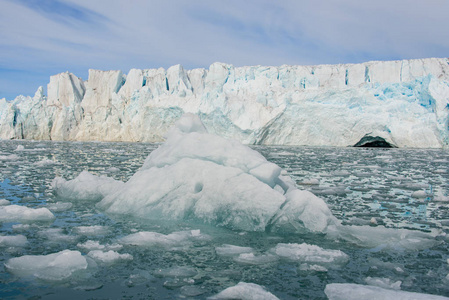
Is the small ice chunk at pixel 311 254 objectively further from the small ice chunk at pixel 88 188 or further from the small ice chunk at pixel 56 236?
the small ice chunk at pixel 88 188

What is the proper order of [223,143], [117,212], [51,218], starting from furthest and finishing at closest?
[223,143]
[117,212]
[51,218]

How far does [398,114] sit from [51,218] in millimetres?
26321

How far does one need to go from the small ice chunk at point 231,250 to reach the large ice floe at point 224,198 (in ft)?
1.13

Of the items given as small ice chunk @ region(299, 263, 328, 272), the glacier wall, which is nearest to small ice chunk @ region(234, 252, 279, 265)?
small ice chunk @ region(299, 263, 328, 272)

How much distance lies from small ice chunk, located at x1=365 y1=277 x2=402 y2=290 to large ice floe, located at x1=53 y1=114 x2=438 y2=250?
0.74m

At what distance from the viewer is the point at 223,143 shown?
5.34 m

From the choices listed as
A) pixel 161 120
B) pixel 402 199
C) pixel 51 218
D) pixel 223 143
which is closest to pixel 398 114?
pixel 161 120

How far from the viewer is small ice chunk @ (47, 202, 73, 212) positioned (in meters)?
5.18

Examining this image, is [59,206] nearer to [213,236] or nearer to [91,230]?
[91,230]

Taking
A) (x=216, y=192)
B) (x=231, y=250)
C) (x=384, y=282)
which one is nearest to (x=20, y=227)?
(x=216, y=192)

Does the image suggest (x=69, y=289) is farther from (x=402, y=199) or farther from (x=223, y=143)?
(x=402, y=199)

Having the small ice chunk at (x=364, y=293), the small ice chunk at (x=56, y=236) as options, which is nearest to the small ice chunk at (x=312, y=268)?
the small ice chunk at (x=364, y=293)

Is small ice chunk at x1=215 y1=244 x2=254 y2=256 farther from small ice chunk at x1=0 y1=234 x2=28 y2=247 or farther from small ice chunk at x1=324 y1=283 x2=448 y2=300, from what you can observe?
small ice chunk at x1=0 y1=234 x2=28 y2=247

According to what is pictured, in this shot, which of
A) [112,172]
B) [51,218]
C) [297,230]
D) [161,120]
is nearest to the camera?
[297,230]
